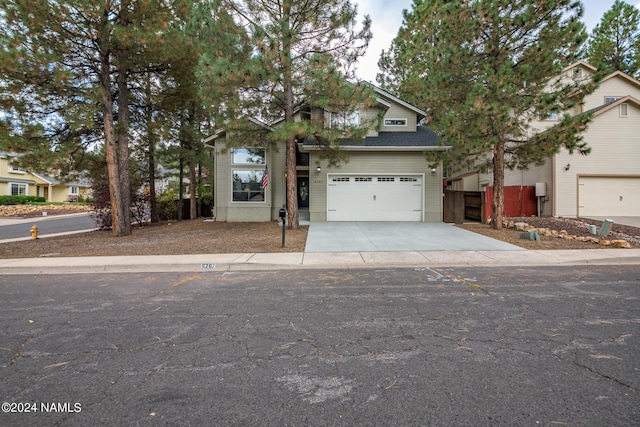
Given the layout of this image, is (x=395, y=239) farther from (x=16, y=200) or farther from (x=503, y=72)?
(x=16, y=200)

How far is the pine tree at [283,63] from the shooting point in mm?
9805

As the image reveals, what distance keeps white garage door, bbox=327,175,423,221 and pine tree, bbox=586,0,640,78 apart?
23.2 m

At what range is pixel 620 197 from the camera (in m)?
16.2

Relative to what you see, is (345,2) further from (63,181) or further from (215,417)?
(63,181)

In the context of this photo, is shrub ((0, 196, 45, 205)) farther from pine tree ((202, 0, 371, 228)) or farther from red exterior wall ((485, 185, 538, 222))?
red exterior wall ((485, 185, 538, 222))

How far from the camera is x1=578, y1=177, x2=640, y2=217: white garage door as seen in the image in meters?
16.2

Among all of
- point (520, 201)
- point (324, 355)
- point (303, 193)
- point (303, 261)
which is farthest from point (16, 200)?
point (520, 201)

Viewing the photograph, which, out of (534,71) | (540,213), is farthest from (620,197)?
(534,71)

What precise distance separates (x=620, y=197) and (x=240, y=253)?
751 inches

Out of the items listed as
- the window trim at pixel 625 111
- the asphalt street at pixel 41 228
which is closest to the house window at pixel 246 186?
the asphalt street at pixel 41 228

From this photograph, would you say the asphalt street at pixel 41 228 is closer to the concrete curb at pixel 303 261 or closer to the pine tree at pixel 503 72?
the concrete curb at pixel 303 261

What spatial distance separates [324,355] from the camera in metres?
3.11

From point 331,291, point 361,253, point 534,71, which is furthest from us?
point 534,71

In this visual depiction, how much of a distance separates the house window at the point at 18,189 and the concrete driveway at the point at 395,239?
4158cm
